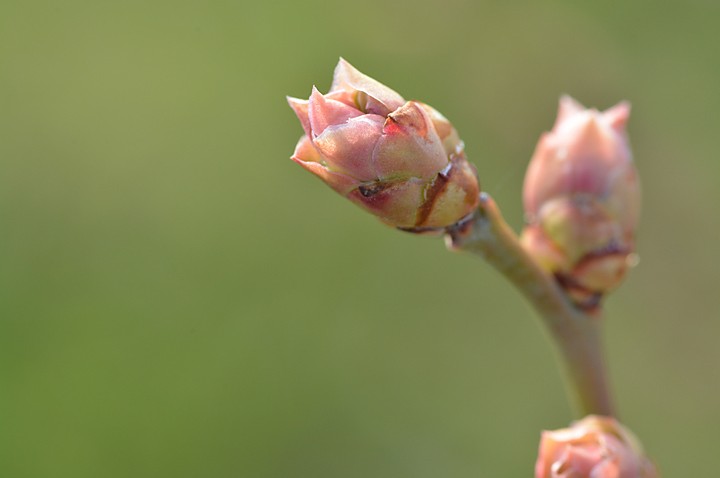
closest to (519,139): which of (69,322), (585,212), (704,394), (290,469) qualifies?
(704,394)

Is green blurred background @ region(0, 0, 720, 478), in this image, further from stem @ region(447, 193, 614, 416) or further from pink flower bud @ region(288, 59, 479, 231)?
pink flower bud @ region(288, 59, 479, 231)

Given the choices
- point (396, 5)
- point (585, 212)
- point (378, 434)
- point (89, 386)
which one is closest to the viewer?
point (585, 212)

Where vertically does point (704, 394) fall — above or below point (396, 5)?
below

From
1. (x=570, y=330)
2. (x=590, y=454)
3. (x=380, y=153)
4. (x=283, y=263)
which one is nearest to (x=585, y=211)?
(x=570, y=330)

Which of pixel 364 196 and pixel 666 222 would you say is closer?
pixel 364 196

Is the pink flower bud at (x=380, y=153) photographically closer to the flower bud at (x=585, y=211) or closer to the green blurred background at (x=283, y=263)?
the flower bud at (x=585, y=211)

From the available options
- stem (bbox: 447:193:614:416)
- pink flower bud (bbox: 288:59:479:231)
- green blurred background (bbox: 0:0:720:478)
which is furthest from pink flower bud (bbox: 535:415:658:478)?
green blurred background (bbox: 0:0:720:478)

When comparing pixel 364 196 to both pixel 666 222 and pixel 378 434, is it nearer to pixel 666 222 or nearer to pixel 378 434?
pixel 378 434
